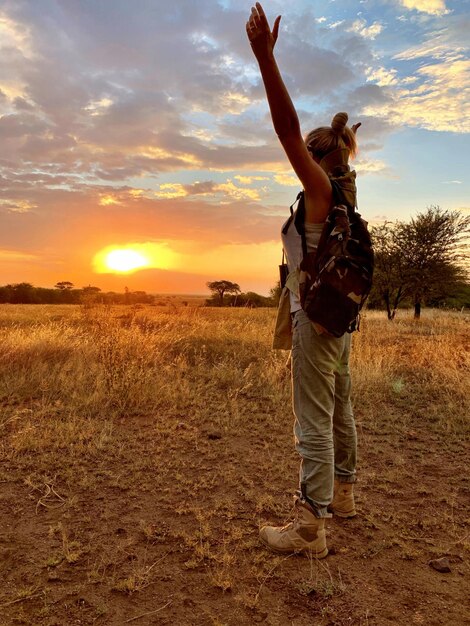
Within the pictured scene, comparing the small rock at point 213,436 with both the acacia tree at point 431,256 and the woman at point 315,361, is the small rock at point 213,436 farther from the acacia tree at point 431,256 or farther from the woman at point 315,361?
the acacia tree at point 431,256

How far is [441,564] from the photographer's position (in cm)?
250

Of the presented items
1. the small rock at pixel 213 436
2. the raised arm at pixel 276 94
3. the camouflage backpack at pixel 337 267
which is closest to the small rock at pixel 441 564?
the camouflage backpack at pixel 337 267

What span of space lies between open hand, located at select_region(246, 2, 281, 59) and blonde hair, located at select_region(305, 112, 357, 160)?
532 millimetres

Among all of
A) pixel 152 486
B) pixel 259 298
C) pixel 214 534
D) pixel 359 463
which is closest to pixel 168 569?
pixel 214 534

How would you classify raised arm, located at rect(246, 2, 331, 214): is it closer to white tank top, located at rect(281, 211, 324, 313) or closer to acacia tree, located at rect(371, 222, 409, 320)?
white tank top, located at rect(281, 211, 324, 313)

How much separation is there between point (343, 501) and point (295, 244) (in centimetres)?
173

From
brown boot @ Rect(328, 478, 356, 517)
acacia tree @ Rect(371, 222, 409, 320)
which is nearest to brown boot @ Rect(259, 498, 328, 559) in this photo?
brown boot @ Rect(328, 478, 356, 517)

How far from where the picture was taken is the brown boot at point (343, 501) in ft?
9.69

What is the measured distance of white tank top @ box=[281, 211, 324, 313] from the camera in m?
2.30

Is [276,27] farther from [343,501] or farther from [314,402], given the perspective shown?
[343,501]

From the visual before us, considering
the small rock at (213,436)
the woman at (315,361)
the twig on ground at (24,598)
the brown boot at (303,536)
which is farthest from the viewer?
the small rock at (213,436)

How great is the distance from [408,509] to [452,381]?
360cm

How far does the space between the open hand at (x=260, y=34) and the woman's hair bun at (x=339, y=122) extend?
0.52 metres

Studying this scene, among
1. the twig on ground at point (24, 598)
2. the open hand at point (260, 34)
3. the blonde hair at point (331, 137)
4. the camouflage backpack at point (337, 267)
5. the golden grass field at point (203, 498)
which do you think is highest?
the open hand at point (260, 34)
